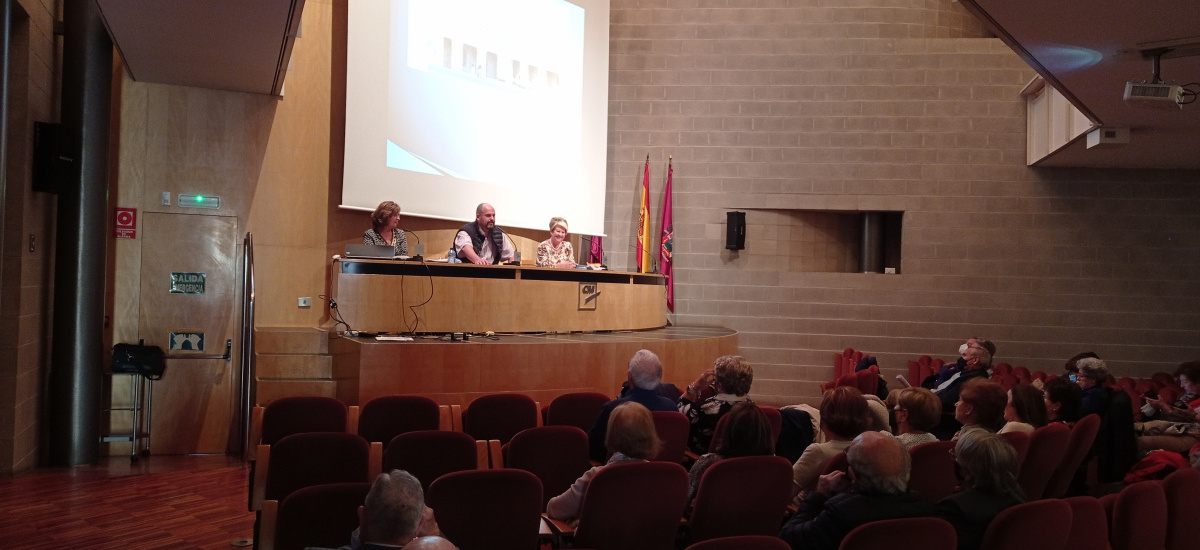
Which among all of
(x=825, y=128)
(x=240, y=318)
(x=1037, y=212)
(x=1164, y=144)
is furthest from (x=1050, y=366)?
(x=240, y=318)

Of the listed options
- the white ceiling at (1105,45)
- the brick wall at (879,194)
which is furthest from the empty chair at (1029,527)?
the brick wall at (879,194)

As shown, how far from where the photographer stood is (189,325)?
22.8 feet

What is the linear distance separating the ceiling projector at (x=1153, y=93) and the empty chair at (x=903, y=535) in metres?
4.48

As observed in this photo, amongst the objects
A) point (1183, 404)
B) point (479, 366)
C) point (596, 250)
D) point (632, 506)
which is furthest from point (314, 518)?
point (596, 250)

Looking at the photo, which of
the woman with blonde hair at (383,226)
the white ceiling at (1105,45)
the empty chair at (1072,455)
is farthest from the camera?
the woman with blonde hair at (383,226)

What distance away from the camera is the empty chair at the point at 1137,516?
2795mm

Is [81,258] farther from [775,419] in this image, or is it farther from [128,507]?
[775,419]

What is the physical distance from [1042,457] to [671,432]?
61.4 inches

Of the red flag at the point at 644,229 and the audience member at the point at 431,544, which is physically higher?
the red flag at the point at 644,229

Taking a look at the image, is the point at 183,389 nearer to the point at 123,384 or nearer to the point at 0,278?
the point at 123,384

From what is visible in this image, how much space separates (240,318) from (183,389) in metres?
0.71

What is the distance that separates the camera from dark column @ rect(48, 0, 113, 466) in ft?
20.0

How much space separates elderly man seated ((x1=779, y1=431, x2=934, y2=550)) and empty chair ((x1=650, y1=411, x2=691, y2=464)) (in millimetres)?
1152

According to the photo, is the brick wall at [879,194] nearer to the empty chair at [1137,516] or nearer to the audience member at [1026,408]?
the audience member at [1026,408]
